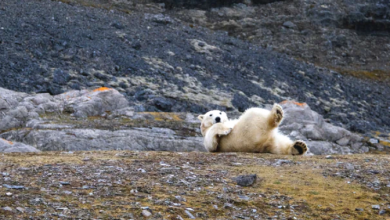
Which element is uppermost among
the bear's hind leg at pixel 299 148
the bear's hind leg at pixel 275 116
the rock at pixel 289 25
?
the bear's hind leg at pixel 275 116

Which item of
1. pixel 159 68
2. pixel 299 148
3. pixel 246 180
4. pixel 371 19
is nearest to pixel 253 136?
pixel 299 148

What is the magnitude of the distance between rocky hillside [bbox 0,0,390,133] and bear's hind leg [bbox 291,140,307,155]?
9.32m

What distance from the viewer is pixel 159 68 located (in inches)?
894

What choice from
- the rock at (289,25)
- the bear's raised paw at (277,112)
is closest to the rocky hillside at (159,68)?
the bear's raised paw at (277,112)

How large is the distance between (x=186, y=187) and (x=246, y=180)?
2.65 ft

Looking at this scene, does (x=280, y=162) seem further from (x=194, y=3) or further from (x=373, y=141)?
(x=194, y=3)

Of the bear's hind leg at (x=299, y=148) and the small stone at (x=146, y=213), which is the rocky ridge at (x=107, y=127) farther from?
the small stone at (x=146, y=213)

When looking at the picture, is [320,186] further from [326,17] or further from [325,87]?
[326,17]

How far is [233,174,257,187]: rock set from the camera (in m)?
6.70

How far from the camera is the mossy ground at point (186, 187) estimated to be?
5516 millimetres

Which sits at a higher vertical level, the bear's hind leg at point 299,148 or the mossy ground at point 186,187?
the mossy ground at point 186,187

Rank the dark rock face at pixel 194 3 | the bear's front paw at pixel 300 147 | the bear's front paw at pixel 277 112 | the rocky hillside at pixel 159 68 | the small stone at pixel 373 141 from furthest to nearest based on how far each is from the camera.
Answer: the dark rock face at pixel 194 3, the small stone at pixel 373 141, the rocky hillside at pixel 159 68, the bear's front paw at pixel 300 147, the bear's front paw at pixel 277 112

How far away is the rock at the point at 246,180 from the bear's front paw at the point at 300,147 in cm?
273

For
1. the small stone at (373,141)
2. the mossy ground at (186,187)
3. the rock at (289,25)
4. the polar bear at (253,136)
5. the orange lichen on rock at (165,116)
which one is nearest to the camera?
the mossy ground at (186,187)
